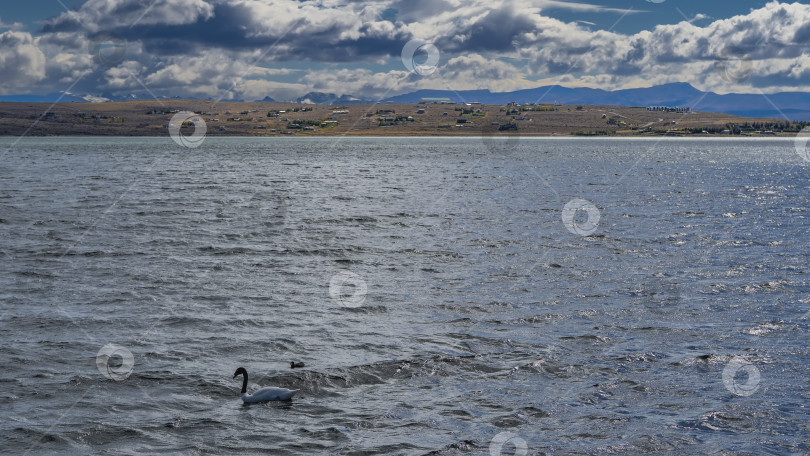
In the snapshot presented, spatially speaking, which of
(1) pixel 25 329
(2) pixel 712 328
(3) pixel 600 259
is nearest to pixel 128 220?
(1) pixel 25 329

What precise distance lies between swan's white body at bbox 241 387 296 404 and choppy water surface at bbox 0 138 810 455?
24cm

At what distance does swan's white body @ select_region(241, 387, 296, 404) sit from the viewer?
1638cm

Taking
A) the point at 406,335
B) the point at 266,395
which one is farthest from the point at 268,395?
the point at 406,335

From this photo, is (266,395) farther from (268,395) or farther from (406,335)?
(406,335)

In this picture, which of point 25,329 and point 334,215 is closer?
point 25,329

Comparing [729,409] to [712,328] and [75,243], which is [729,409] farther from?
[75,243]

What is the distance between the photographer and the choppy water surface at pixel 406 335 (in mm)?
14836

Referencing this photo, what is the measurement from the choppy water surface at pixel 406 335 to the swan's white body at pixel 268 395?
24 centimetres

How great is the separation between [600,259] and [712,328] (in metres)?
13.0

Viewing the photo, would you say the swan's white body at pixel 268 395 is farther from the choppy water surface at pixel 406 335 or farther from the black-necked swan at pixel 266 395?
the choppy water surface at pixel 406 335

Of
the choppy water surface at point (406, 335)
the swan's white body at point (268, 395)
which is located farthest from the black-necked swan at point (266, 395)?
the choppy water surface at point (406, 335)

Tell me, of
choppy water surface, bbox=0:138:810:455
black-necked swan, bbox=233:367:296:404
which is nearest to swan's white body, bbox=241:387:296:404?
black-necked swan, bbox=233:367:296:404

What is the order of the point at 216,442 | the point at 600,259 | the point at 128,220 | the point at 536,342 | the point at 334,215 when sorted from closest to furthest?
the point at 216,442 → the point at 536,342 → the point at 600,259 → the point at 128,220 → the point at 334,215

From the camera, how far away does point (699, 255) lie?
36.7 metres
